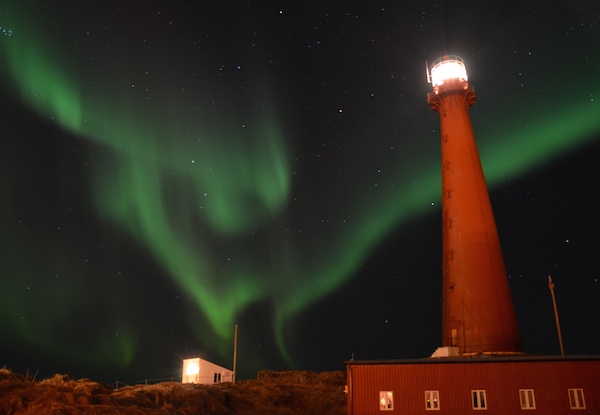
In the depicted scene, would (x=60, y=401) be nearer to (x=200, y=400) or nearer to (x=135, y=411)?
(x=135, y=411)

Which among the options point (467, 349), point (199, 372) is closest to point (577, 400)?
point (467, 349)

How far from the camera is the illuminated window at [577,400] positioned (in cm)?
2523

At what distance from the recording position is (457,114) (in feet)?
122

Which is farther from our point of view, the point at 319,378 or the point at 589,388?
the point at 319,378

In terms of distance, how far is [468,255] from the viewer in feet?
Answer: 107

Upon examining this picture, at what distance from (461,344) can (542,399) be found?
6.05 m

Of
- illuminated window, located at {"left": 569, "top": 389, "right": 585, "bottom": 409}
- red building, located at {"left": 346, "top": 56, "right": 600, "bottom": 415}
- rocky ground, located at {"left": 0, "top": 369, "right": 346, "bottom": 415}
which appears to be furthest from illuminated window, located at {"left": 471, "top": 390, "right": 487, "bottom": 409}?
rocky ground, located at {"left": 0, "top": 369, "right": 346, "bottom": 415}

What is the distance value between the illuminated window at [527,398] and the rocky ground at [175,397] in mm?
17211

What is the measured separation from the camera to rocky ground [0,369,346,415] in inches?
1105

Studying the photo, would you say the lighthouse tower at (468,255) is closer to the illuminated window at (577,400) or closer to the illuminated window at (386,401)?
the illuminated window at (577,400)

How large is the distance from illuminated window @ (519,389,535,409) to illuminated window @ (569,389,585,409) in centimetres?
173

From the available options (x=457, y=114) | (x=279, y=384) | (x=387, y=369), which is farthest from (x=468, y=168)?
(x=279, y=384)

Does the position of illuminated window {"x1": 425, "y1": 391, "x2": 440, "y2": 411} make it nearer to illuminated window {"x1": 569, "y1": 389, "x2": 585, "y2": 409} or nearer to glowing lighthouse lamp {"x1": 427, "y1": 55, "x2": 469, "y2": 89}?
illuminated window {"x1": 569, "y1": 389, "x2": 585, "y2": 409}

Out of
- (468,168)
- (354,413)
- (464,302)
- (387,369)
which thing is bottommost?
(354,413)
